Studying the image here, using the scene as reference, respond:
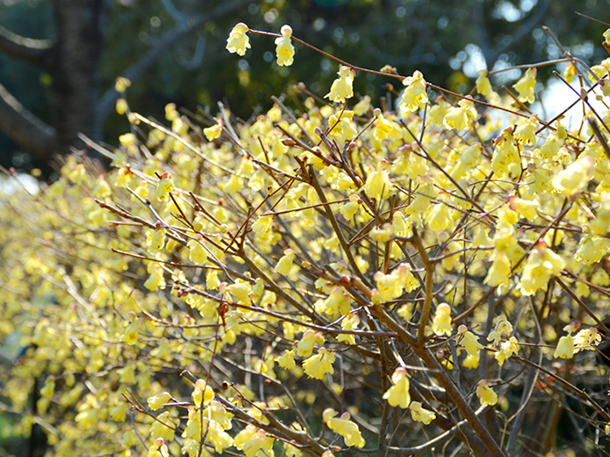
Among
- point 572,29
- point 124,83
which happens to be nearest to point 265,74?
point 572,29

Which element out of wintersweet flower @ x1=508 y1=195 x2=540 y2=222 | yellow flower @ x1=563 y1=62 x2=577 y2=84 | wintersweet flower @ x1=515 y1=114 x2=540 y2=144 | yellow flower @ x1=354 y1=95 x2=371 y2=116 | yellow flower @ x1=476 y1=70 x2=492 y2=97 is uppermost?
yellow flower @ x1=354 y1=95 x2=371 y2=116

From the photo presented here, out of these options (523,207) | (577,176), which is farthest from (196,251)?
(577,176)

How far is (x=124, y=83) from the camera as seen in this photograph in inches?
150

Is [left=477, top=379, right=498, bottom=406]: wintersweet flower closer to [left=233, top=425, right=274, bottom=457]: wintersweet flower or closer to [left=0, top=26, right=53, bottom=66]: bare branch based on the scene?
[left=233, top=425, right=274, bottom=457]: wintersweet flower

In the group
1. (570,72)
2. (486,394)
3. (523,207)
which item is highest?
(570,72)

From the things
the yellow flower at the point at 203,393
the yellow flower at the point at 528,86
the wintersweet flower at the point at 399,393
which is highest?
the yellow flower at the point at 528,86

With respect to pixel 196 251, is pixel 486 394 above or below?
below

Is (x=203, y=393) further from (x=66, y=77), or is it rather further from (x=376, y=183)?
(x=66, y=77)

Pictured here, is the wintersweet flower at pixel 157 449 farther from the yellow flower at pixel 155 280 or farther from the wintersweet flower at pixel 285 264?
the wintersweet flower at pixel 285 264

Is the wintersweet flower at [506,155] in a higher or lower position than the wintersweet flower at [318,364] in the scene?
higher

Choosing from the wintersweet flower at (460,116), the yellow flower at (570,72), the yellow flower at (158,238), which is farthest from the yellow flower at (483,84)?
the yellow flower at (158,238)

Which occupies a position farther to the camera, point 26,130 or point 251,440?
point 26,130

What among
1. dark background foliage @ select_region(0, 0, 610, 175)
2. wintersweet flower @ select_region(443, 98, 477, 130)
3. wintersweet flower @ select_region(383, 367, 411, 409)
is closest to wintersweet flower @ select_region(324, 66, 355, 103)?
wintersweet flower @ select_region(443, 98, 477, 130)

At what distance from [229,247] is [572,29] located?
14.4 m
